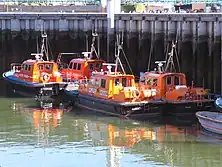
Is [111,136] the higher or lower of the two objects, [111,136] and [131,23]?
the lower

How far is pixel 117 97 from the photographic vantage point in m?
34.4

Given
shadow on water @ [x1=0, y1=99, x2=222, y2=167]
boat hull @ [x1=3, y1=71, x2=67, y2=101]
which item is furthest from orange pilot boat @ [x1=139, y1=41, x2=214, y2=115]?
boat hull @ [x1=3, y1=71, x2=67, y2=101]

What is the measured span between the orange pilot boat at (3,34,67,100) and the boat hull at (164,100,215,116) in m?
8.85

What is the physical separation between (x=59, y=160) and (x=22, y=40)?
2833cm

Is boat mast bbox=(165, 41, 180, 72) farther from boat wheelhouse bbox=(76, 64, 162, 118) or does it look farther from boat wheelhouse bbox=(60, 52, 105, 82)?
boat wheelhouse bbox=(60, 52, 105, 82)

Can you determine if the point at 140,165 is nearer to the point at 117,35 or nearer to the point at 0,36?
the point at 117,35

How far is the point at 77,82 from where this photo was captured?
4134 centimetres

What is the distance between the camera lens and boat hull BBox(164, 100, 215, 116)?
33.9 meters

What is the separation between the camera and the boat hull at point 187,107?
33.9 metres

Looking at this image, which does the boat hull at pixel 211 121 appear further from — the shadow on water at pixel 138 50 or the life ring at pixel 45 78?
the life ring at pixel 45 78

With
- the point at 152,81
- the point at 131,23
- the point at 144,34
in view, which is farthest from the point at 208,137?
the point at 131,23

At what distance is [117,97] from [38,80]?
970cm

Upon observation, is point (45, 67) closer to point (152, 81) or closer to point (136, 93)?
point (152, 81)

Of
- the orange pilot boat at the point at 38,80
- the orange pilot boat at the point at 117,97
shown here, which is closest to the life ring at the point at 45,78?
the orange pilot boat at the point at 38,80
